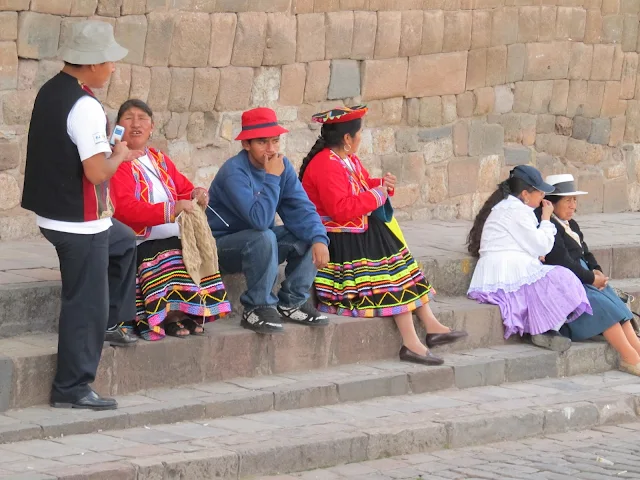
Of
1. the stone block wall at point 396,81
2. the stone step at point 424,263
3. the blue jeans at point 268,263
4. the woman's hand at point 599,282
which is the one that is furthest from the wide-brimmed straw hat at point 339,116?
the woman's hand at point 599,282

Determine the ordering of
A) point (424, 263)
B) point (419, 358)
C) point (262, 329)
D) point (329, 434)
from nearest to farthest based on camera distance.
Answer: point (329, 434)
point (262, 329)
point (419, 358)
point (424, 263)

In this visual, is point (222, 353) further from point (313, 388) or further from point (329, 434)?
point (329, 434)

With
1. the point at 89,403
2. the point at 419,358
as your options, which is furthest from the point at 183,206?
the point at 419,358

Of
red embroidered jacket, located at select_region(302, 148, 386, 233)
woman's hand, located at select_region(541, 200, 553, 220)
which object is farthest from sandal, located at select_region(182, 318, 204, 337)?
woman's hand, located at select_region(541, 200, 553, 220)

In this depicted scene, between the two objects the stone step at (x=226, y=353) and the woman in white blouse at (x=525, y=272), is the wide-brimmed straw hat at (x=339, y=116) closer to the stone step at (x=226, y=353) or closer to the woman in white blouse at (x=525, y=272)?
the stone step at (x=226, y=353)

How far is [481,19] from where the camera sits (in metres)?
12.5

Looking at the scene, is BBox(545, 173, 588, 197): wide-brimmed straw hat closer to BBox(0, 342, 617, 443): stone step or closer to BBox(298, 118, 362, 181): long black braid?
BBox(0, 342, 617, 443): stone step

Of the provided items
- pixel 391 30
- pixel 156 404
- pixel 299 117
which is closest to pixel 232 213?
pixel 156 404

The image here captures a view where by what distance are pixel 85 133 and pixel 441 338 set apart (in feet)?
9.67

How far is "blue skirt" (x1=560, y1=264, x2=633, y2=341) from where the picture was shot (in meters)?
9.05

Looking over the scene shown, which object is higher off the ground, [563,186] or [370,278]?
[563,186]

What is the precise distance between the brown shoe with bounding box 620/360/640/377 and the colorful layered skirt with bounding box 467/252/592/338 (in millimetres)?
427

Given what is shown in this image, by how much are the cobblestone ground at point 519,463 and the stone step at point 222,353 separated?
A: 1.05m

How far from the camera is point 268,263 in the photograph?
7.62 meters
